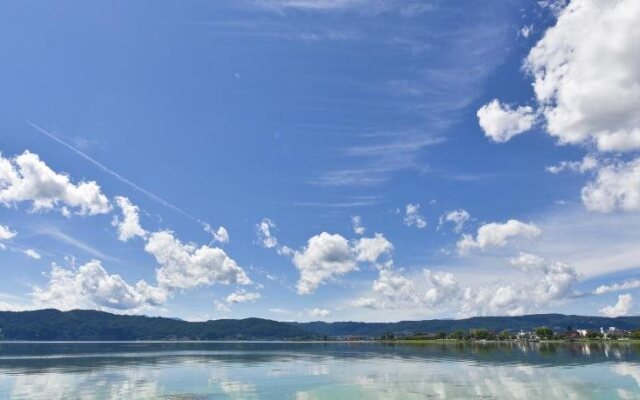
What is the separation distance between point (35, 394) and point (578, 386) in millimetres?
67359

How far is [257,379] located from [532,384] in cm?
3975

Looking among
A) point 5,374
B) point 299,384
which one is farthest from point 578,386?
point 5,374

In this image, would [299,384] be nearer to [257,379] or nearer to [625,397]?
[257,379]

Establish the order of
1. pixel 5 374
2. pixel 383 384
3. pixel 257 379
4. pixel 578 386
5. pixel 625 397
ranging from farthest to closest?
pixel 5 374, pixel 257 379, pixel 383 384, pixel 578 386, pixel 625 397

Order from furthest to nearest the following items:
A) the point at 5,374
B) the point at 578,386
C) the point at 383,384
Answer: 1. the point at 5,374
2. the point at 383,384
3. the point at 578,386

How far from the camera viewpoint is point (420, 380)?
7581 centimetres

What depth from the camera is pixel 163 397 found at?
190 ft

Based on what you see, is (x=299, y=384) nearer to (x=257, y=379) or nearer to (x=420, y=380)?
(x=257, y=379)

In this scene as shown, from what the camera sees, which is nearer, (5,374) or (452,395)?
(452,395)

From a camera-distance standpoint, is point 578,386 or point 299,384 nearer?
point 578,386

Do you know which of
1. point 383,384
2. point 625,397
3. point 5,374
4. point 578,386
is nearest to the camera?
point 625,397

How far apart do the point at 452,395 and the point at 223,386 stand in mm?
30451

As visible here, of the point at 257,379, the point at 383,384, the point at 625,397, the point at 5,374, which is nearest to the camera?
the point at 625,397

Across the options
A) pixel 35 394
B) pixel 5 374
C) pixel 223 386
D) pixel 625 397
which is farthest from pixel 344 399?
pixel 5 374
